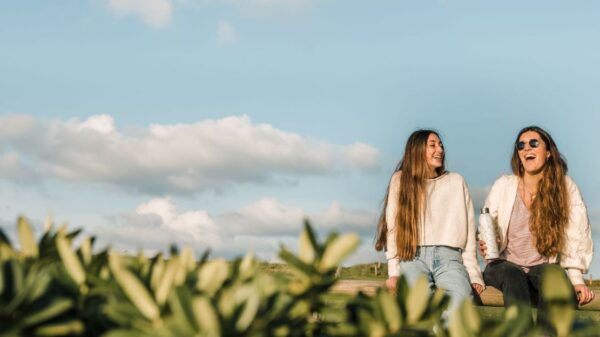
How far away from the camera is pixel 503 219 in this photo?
21.5 feet

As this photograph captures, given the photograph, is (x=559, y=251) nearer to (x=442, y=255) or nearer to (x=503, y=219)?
(x=503, y=219)

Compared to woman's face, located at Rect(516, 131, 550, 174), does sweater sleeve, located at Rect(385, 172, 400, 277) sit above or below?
below

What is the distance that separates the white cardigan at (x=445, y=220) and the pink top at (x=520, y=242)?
12.7 inches

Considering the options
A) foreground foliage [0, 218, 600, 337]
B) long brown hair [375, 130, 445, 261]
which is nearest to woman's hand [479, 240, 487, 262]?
long brown hair [375, 130, 445, 261]

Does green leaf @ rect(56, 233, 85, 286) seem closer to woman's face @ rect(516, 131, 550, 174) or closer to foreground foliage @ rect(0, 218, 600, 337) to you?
foreground foliage @ rect(0, 218, 600, 337)

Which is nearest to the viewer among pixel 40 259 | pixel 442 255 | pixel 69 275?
pixel 69 275

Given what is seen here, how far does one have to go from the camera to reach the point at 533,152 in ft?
21.8

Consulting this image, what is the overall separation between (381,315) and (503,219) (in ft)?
18.1

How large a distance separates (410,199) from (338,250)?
5.20 metres

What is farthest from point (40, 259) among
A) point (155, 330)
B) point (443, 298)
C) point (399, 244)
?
point (399, 244)

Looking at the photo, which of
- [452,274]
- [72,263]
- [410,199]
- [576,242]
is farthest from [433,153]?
[72,263]

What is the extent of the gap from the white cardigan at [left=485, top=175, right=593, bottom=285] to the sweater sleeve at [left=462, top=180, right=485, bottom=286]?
227 mm

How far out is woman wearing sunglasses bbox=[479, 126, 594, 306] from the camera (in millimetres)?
6250

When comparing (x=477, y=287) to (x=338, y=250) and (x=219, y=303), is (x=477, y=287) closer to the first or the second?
(x=338, y=250)
